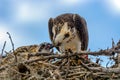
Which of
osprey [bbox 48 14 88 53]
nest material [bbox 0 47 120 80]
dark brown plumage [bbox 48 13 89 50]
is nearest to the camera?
nest material [bbox 0 47 120 80]

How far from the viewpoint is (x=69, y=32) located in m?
7.58

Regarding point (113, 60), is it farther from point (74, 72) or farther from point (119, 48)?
point (119, 48)

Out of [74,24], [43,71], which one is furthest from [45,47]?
[43,71]

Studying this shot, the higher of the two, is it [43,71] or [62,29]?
[62,29]

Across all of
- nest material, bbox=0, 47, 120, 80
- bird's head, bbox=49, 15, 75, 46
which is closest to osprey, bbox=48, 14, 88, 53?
bird's head, bbox=49, 15, 75, 46

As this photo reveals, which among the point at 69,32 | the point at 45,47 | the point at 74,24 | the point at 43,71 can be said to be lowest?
the point at 43,71

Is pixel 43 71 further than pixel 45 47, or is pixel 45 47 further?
pixel 45 47

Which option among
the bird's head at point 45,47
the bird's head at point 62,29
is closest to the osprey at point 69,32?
the bird's head at point 62,29

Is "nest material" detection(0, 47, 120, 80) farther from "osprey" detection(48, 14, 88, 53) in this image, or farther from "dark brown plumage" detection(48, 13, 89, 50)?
"dark brown plumage" detection(48, 13, 89, 50)

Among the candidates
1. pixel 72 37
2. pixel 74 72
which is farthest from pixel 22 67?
pixel 72 37

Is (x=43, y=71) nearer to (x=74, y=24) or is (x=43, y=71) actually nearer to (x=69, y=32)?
(x=69, y=32)

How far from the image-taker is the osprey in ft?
24.2

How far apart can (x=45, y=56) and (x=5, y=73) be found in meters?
0.65

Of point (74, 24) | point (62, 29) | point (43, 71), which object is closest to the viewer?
point (43, 71)
